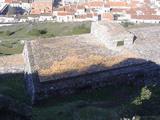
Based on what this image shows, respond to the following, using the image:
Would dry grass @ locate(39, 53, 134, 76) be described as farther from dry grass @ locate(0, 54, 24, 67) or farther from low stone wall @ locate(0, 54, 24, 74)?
dry grass @ locate(0, 54, 24, 67)

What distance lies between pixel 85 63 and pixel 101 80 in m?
1.56

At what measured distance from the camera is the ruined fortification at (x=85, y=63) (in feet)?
71.2

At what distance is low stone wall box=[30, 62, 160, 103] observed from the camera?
2108cm

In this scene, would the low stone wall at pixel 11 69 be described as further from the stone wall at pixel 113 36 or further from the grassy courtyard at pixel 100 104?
the stone wall at pixel 113 36

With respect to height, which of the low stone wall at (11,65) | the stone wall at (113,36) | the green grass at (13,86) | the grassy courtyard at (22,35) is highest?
the stone wall at (113,36)

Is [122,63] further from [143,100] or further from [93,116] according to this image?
[93,116]

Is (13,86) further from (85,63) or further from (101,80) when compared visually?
(101,80)

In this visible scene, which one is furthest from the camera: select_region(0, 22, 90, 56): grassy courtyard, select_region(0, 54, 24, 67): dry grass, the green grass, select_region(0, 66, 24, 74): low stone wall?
select_region(0, 22, 90, 56): grassy courtyard

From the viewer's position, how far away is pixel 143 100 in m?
18.6

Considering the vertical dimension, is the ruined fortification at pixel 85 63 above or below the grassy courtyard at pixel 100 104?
above

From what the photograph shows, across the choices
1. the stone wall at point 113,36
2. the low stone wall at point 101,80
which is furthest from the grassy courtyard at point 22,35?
the low stone wall at point 101,80

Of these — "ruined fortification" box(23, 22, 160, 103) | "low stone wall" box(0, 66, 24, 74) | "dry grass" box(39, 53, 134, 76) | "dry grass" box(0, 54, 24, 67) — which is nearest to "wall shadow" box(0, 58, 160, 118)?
"ruined fortification" box(23, 22, 160, 103)

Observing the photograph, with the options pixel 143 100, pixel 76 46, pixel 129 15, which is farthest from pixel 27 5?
pixel 143 100

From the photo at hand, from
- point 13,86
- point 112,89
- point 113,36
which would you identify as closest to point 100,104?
point 112,89
